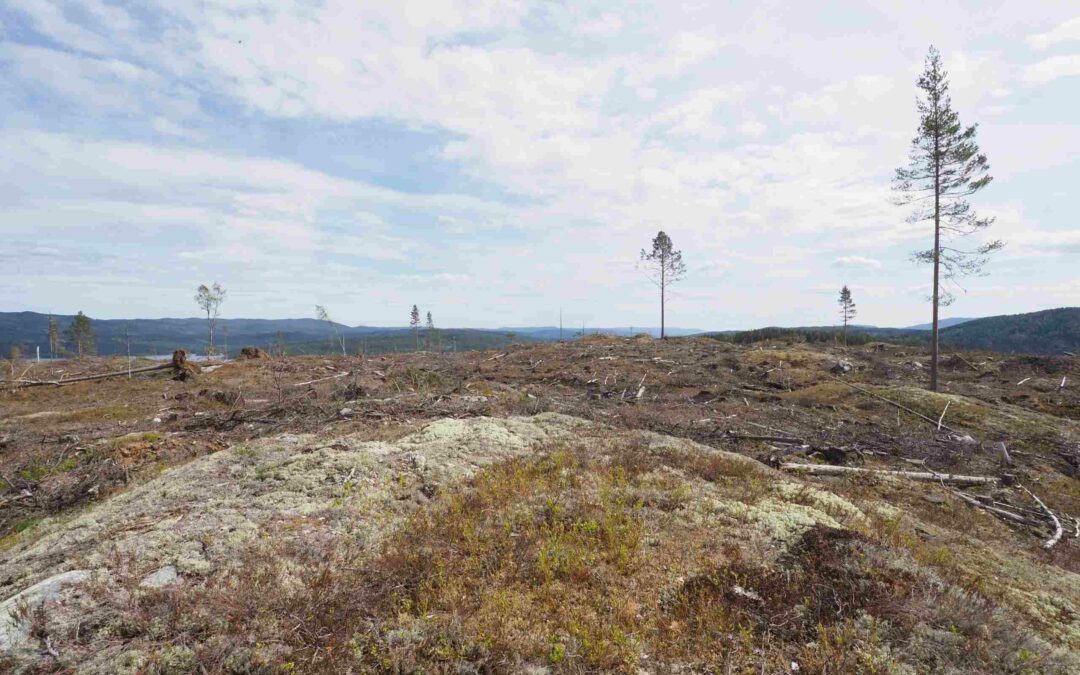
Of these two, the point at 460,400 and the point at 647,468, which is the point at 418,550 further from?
the point at 460,400

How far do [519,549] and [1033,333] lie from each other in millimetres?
177662

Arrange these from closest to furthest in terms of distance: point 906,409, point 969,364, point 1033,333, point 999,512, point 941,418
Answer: point 999,512 → point 941,418 → point 906,409 → point 969,364 → point 1033,333

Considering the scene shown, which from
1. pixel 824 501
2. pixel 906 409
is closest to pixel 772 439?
pixel 824 501

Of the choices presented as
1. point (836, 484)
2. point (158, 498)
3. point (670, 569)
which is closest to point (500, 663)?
point (670, 569)

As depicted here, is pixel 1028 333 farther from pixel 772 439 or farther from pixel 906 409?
pixel 772 439

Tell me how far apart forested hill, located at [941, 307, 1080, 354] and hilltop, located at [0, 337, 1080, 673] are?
390ft

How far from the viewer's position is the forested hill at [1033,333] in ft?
361

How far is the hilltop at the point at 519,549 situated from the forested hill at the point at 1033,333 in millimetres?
118972

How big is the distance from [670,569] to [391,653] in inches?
153

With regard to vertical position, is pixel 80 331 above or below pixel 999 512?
above

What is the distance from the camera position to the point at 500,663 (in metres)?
4.83

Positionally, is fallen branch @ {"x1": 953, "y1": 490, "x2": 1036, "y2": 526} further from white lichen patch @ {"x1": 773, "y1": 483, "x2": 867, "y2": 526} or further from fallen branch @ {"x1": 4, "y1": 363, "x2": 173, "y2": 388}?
fallen branch @ {"x1": 4, "y1": 363, "x2": 173, "y2": 388}

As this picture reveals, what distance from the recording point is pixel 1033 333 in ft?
404

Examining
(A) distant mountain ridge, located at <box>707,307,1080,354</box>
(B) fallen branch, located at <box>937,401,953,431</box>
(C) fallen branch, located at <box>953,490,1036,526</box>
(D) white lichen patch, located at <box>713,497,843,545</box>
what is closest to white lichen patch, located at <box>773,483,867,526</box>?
(D) white lichen patch, located at <box>713,497,843,545</box>
